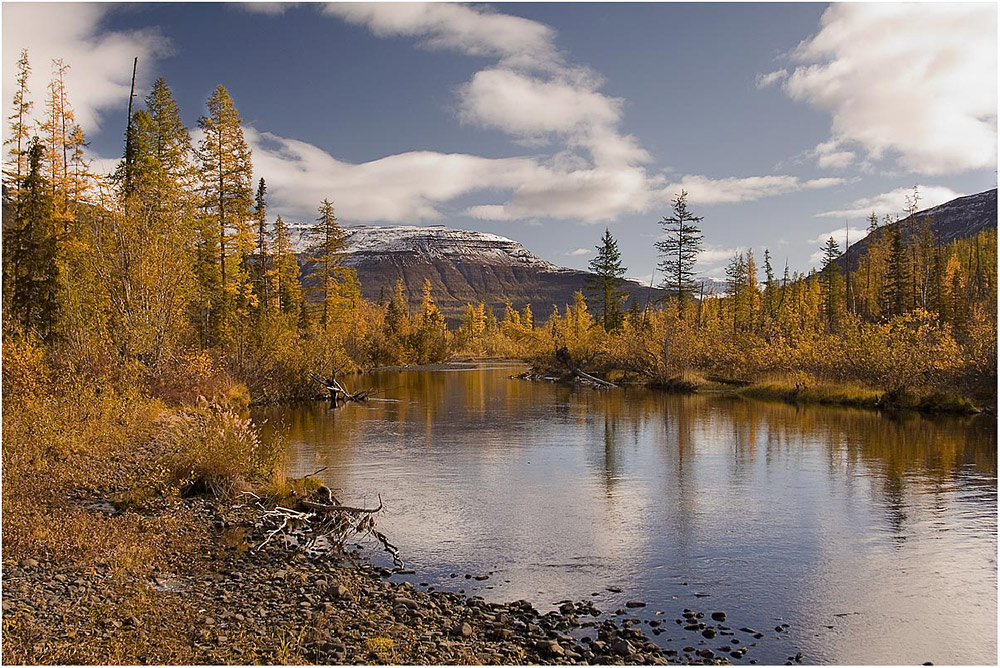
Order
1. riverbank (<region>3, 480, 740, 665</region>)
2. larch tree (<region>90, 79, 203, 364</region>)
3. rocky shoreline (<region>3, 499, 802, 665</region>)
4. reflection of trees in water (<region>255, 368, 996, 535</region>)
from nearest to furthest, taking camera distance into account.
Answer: riverbank (<region>3, 480, 740, 665</region>) → rocky shoreline (<region>3, 499, 802, 665</region>) → reflection of trees in water (<region>255, 368, 996, 535</region>) → larch tree (<region>90, 79, 203, 364</region>)

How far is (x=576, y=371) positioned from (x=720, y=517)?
40.9 metres

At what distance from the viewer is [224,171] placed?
115ft

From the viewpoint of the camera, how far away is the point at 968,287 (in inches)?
2995

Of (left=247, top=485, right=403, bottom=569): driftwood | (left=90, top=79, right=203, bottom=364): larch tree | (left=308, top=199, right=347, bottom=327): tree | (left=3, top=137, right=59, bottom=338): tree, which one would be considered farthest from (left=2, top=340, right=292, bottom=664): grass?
(left=308, top=199, right=347, bottom=327): tree

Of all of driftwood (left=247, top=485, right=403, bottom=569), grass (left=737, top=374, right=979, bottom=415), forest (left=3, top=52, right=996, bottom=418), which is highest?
forest (left=3, top=52, right=996, bottom=418)

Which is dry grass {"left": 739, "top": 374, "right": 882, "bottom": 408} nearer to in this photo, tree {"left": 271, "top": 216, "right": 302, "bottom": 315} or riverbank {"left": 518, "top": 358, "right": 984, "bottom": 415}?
riverbank {"left": 518, "top": 358, "right": 984, "bottom": 415}

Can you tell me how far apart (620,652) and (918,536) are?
25.4 feet

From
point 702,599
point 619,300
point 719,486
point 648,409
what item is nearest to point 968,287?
point 619,300

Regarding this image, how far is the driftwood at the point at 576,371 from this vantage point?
48.6 metres

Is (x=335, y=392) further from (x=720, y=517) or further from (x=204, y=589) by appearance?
(x=204, y=589)

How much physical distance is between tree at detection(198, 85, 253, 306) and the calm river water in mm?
12966

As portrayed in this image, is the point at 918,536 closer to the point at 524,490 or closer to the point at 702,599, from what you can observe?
the point at 702,599

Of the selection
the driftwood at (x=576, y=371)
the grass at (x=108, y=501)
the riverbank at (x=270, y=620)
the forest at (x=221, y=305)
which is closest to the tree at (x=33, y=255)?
the forest at (x=221, y=305)

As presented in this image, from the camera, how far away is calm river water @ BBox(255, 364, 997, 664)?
921 centimetres
